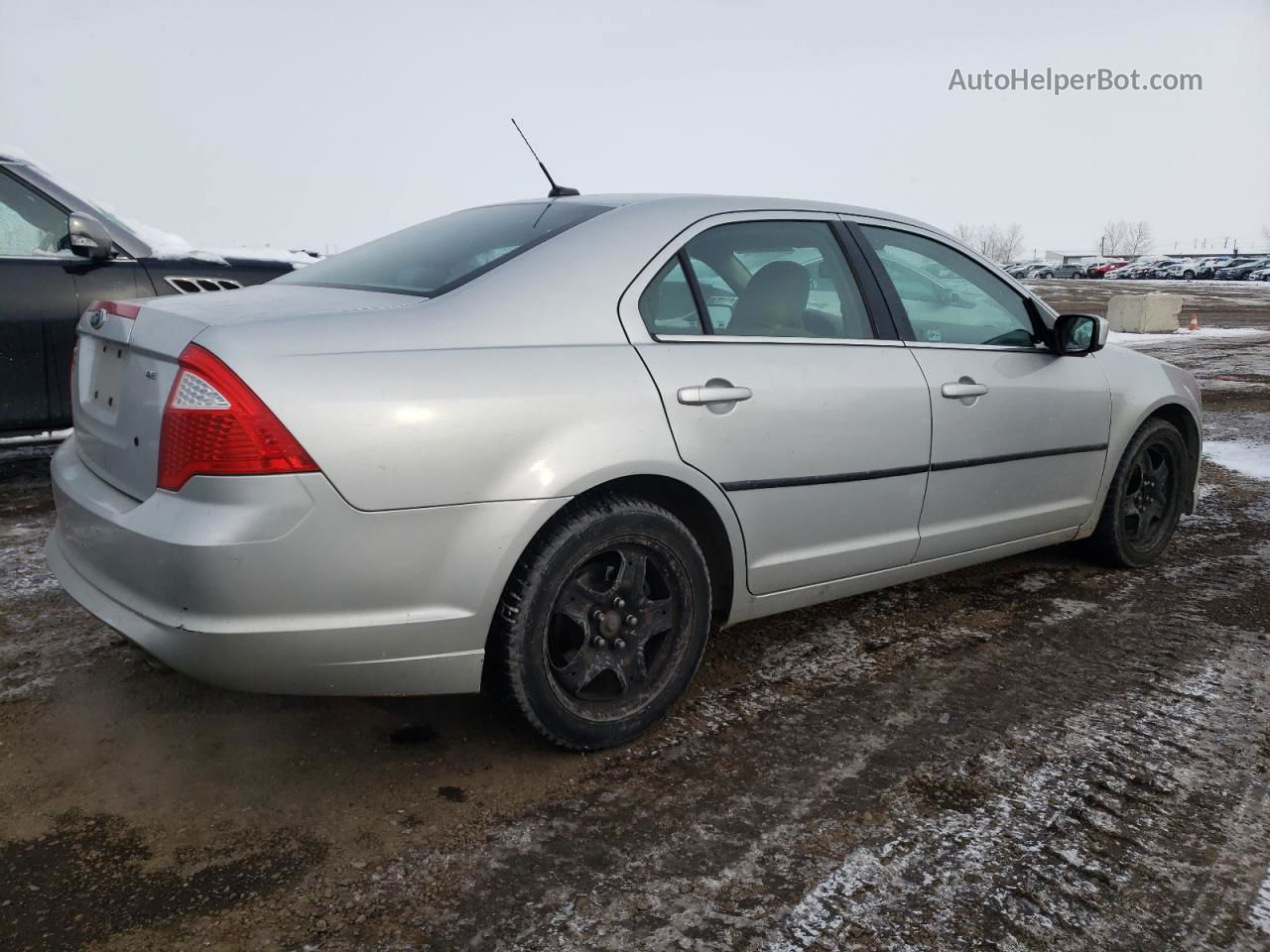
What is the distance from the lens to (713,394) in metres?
2.83

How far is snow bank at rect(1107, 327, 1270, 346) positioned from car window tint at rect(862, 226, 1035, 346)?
45.8ft

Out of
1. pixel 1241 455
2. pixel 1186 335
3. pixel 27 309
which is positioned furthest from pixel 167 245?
pixel 1186 335

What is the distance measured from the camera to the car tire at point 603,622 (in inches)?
100

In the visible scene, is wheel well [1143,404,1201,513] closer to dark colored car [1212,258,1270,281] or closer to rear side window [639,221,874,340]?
rear side window [639,221,874,340]

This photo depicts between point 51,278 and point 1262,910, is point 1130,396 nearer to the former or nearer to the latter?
point 1262,910

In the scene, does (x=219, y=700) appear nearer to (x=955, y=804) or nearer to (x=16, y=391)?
(x=955, y=804)

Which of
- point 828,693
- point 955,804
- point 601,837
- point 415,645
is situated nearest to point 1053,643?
point 828,693

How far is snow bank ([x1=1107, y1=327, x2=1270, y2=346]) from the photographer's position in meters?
17.0

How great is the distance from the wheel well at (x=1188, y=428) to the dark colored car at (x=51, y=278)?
15.1ft

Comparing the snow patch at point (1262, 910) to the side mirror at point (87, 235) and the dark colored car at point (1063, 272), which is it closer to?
the side mirror at point (87, 235)

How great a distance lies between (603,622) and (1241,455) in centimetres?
597

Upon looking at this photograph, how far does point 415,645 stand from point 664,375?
945mm

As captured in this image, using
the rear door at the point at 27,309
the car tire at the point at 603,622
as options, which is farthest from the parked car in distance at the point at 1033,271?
the car tire at the point at 603,622

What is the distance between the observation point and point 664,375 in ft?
9.06
